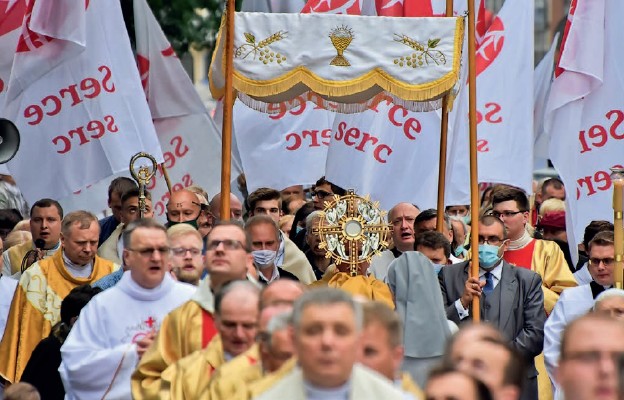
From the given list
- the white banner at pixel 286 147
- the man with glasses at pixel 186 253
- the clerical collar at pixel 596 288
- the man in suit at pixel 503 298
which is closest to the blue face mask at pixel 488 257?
the man in suit at pixel 503 298

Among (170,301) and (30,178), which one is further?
(30,178)

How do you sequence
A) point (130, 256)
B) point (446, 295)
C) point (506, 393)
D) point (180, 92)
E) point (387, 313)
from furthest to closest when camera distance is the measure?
point (180, 92)
point (446, 295)
point (130, 256)
point (387, 313)
point (506, 393)

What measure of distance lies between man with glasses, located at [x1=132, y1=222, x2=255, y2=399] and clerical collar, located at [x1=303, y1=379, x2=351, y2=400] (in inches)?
101

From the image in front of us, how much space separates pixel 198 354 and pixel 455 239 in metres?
6.05

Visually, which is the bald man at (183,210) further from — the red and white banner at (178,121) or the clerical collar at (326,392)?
the clerical collar at (326,392)

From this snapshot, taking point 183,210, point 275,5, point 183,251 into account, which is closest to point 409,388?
point 183,251

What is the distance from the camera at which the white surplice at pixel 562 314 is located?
12469 millimetres

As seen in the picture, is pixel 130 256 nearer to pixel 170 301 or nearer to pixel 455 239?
pixel 170 301

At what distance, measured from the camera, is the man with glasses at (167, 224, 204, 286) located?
11.8 meters

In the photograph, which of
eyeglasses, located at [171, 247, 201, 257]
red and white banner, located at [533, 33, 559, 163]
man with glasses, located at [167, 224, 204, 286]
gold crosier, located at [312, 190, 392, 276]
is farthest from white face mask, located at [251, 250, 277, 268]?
red and white banner, located at [533, 33, 559, 163]

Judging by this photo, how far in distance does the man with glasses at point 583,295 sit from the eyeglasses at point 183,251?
2.36 m

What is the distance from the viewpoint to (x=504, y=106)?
639 inches

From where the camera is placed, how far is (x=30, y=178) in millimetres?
15594

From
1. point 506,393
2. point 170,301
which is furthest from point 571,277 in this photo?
point 506,393
